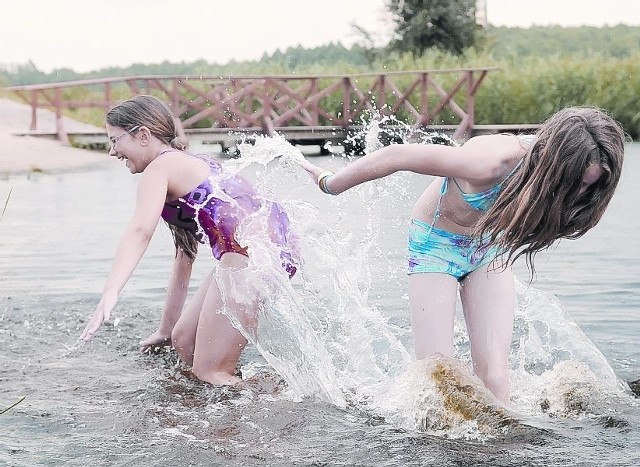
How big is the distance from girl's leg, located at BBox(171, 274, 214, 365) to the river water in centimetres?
11

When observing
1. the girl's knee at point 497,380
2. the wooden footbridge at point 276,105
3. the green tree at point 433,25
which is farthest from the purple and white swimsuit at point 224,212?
the green tree at point 433,25

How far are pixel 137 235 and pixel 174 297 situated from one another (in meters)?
1.30

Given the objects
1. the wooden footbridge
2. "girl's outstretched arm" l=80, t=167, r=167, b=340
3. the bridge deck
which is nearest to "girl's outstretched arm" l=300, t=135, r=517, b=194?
"girl's outstretched arm" l=80, t=167, r=167, b=340

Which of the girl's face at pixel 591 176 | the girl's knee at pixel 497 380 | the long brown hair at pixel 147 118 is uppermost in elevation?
the long brown hair at pixel 147 118

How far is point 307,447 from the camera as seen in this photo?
4645mm

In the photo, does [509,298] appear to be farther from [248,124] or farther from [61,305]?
[248,124]

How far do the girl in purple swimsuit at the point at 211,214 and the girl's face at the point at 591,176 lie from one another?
Result: 172 centimetres

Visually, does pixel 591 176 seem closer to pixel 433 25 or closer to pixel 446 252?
pixel 446 252

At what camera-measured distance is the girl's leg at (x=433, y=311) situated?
488 cm

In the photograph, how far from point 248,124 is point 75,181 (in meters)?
7.19

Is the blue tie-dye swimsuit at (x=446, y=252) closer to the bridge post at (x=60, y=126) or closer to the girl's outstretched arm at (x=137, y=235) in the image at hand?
the girl's outstretched arm at (x=137, y=235)

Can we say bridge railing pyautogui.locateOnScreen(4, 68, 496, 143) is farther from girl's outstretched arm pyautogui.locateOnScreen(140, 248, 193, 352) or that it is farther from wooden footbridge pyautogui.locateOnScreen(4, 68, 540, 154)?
girl's outstretched arm pyautogui.locateOnScreen(140, 248, 193, 352)

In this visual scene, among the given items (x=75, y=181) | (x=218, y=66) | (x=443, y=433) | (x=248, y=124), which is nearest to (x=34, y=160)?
(x=75, y=181)

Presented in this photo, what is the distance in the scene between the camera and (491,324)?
489 cm
